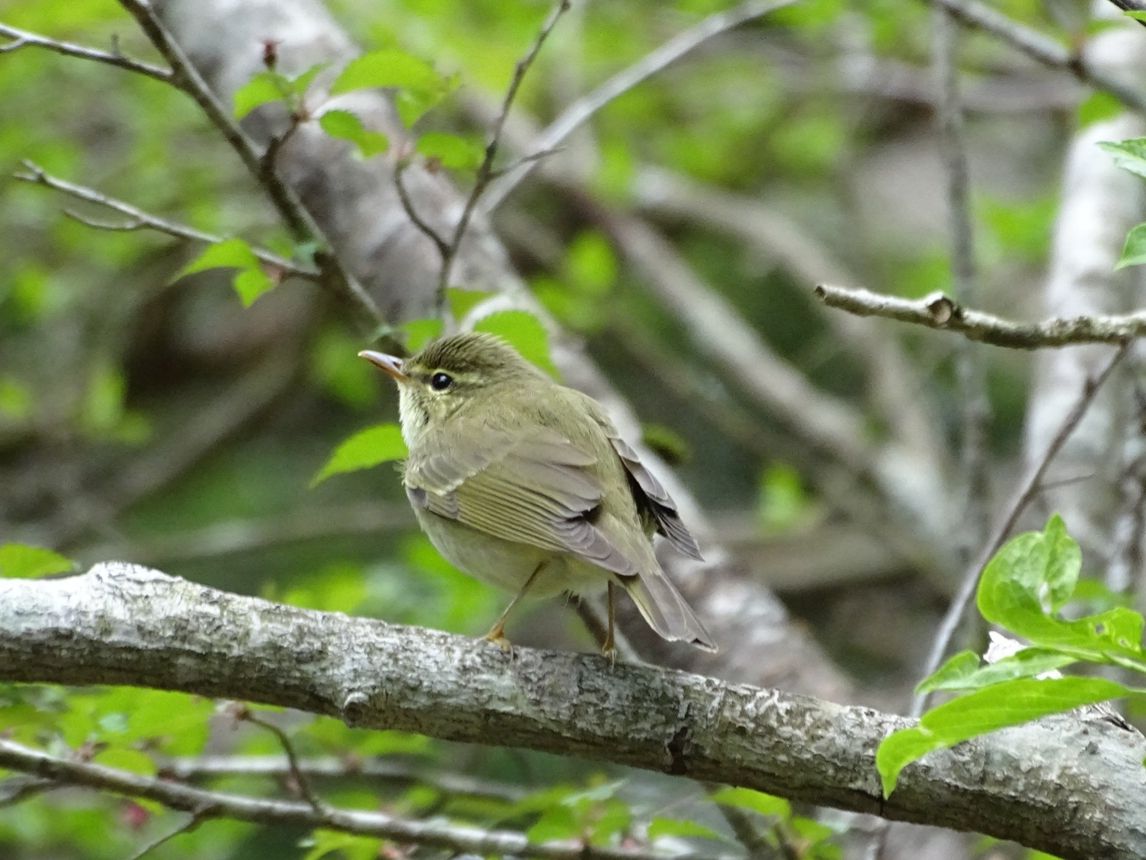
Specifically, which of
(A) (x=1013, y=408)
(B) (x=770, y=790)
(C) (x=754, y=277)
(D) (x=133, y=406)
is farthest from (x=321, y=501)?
(B) (x=770, y=790)

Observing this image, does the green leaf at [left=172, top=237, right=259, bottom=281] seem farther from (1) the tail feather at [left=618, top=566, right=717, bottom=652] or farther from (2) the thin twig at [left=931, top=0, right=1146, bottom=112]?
(2) the thin twig at [left=931, top=0, right=1146, bottom=112]

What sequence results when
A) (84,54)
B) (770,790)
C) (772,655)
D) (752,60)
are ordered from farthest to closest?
(752,60) → (772,655) → (84,54) → (770,790)

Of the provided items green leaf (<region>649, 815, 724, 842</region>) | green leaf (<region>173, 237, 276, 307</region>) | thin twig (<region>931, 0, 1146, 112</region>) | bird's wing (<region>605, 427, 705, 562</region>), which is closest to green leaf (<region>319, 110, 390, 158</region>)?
green leaf (<region>173, 237, 276, 307</region>)

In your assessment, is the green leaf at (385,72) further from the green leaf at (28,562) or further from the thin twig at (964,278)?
the thin twig at (964,278)

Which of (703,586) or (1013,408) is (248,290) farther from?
(1013,408)

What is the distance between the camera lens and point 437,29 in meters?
6.94

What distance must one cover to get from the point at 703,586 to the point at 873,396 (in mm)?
3625

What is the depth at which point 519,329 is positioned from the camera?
323 cm

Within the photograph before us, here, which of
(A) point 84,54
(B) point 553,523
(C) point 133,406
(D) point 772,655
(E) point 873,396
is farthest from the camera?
(C) point 133,406

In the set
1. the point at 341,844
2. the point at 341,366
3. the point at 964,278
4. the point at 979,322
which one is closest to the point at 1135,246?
the point at 979,322

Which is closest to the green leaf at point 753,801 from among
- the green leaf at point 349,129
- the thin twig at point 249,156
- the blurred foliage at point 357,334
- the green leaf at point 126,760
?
the blurred foliage at point 357,334

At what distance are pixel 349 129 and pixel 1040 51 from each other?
85.7 inches

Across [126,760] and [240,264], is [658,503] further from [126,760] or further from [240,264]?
[126,760]

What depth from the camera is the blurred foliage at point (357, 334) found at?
20.0 feet
